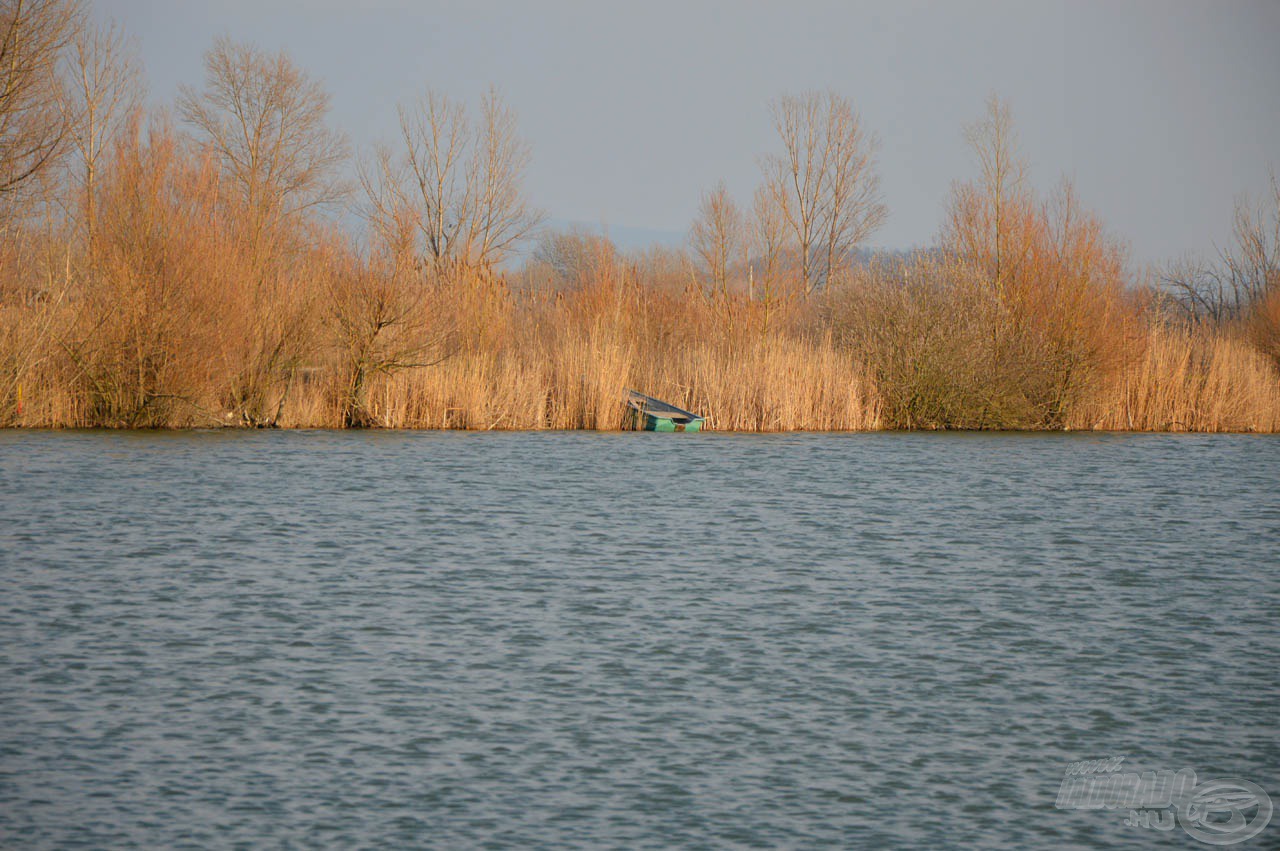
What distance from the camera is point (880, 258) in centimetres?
2820

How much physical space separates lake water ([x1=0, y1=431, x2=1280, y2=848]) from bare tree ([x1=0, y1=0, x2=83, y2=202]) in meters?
12.1

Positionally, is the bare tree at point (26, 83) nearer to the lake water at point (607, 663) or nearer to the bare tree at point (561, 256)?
the lake water at point (607, 663)

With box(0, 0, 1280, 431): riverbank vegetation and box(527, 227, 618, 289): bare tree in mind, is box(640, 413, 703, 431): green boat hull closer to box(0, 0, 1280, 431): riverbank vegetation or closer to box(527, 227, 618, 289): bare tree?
box(0, 0, 1280, 431): riverbank vegetation

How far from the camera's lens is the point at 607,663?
795 cm

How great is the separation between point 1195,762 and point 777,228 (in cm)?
2757

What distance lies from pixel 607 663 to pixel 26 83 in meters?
22.2

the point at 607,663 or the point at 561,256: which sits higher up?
the point at 561,256

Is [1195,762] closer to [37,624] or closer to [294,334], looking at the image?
[37,624]

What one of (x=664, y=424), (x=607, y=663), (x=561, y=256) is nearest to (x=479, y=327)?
(x=664, y=424)

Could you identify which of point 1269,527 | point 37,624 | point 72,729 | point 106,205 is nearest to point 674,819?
point 72,729

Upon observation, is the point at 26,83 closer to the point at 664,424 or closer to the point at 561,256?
the point at 664,424

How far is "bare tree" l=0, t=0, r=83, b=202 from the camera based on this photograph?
82.1ft

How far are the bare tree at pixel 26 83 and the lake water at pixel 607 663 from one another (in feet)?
39.8

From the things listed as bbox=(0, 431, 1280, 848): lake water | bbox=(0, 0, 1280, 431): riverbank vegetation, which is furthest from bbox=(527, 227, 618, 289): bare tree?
bbox=(0, 431, 1280, 848): lake water
